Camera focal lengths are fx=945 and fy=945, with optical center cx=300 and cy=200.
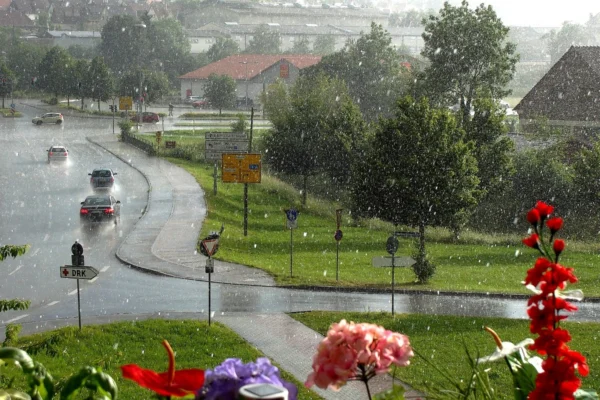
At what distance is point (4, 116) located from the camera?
8888cm

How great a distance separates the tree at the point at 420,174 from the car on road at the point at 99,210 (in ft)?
35.6

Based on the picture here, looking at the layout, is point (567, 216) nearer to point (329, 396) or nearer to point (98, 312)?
point (98, 312)

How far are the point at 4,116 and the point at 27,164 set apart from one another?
3541 centimetres

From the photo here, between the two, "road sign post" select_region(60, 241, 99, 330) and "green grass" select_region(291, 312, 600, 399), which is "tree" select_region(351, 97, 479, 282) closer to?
"green grass" select_region(291, 312, 600, 399)

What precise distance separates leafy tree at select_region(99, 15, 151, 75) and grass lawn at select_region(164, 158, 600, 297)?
3199 inches

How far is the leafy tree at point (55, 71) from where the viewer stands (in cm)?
9875

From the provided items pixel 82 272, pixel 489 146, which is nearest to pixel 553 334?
pixel 82 272

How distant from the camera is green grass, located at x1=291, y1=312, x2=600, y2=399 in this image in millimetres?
16606

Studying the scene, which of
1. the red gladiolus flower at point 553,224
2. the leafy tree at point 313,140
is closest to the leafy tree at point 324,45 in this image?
the leafy tree at point 313,140

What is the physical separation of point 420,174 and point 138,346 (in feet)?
45.9

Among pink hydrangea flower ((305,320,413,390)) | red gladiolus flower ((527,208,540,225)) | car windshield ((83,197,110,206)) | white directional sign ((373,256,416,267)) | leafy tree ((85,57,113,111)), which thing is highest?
red gladiolus flower ((527,208,540,225))

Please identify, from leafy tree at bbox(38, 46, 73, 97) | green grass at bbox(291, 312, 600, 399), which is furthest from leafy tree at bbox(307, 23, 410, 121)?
green grass at bbox(291, 312, 600, 399)

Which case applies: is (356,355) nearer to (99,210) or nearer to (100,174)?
(99,210)

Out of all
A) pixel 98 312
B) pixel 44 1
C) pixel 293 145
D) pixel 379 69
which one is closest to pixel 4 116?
pixel 379 69
